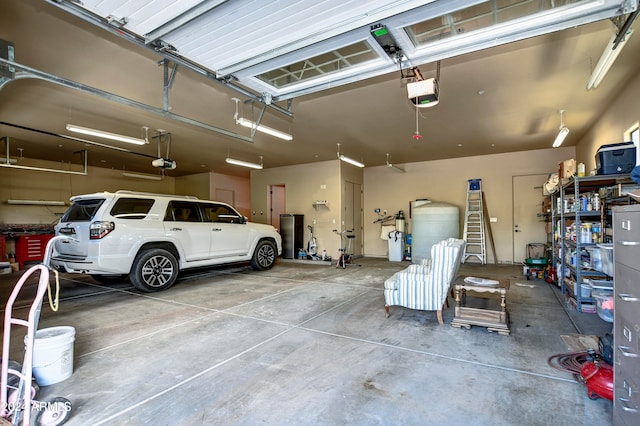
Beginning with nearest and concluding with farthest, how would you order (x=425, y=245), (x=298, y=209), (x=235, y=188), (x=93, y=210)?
(x=93, y=210)
(x=425, y=245)
(x=298, y=209)
(x=235, y=188)

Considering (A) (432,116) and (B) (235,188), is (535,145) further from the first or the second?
(B) (235,188)

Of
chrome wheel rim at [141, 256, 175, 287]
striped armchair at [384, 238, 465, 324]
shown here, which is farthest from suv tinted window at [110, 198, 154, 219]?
striped armchair at [384, 238, 465, 324]

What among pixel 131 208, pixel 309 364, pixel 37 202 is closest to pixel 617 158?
pixel 309 364

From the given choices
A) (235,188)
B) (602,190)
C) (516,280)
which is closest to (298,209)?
(235,188)

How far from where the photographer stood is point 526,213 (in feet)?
28.0

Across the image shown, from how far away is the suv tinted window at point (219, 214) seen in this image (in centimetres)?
619

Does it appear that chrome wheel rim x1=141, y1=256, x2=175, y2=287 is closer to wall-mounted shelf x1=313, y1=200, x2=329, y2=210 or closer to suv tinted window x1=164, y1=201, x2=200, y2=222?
suv tinted window x1=164, y1=201, x2=200, y2=222

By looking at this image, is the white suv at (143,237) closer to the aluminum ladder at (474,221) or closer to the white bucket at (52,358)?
the white bucket at (52,358)

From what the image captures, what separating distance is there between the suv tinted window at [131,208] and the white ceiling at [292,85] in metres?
1.61

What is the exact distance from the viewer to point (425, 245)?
8.42m

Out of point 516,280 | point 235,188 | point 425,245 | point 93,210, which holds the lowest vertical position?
point 516,280

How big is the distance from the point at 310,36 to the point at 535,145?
788 cm

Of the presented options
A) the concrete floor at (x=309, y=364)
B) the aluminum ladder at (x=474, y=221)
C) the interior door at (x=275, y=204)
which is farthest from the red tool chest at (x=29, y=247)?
the aluminum ladder at (x=474, y=221)

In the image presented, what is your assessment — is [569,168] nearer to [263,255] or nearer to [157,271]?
[263,255]
